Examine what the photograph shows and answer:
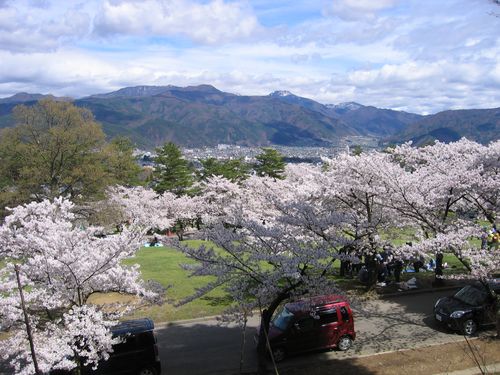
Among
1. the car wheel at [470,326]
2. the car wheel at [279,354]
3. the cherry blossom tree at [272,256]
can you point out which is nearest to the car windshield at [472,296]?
the car wheel at [470,326]

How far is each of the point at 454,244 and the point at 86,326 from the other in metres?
9.71

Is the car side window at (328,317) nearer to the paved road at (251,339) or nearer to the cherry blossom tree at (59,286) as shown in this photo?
the paved road at (251,339)

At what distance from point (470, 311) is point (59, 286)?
11.7 m

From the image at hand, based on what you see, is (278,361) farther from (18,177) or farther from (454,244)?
(18,177)

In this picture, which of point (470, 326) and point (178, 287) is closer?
point (470, 326)

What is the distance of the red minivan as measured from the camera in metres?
11.9

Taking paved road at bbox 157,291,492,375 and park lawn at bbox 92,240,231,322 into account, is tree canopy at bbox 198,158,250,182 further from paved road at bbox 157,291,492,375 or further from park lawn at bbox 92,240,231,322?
paved road at bbox 157,291,492,375

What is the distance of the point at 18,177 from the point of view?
31.6m

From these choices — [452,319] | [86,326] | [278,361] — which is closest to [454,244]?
[452,319]

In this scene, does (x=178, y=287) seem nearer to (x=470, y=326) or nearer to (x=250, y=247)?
(x=250, y=247)

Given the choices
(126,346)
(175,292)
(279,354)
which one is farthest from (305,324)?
(175,292)

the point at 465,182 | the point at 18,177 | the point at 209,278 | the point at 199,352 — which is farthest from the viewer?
the point at 18,177

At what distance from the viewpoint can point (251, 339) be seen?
44.9 feet

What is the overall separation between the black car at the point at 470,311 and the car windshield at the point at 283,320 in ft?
16.7
